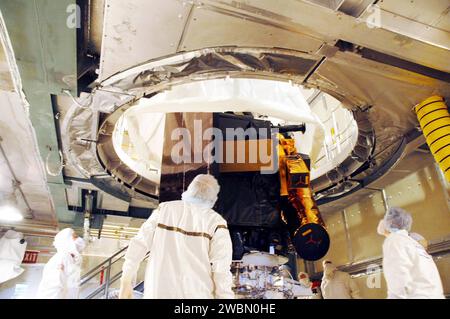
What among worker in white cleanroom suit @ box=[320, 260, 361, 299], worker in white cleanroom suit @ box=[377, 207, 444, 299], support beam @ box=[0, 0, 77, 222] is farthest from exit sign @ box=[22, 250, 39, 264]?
worker in white cleanroom suit @ box=[377, 207, 444, 299]

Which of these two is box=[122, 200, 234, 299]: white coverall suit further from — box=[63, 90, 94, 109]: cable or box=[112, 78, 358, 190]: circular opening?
box=[63, 90, 94, 109]: cable

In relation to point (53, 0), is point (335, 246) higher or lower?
lower

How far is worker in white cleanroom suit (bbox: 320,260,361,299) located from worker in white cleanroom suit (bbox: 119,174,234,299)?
320cm

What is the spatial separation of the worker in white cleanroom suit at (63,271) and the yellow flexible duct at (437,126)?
12.1ft

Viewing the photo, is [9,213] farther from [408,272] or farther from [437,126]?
[437,126]

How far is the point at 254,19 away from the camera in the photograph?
248 cm

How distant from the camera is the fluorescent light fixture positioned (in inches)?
245

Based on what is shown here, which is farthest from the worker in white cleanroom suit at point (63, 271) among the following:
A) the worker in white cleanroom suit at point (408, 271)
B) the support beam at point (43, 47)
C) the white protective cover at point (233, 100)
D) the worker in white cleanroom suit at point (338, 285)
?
the worker in white cleanroom suit at point (338, 285)

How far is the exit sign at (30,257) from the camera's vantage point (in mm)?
7143
